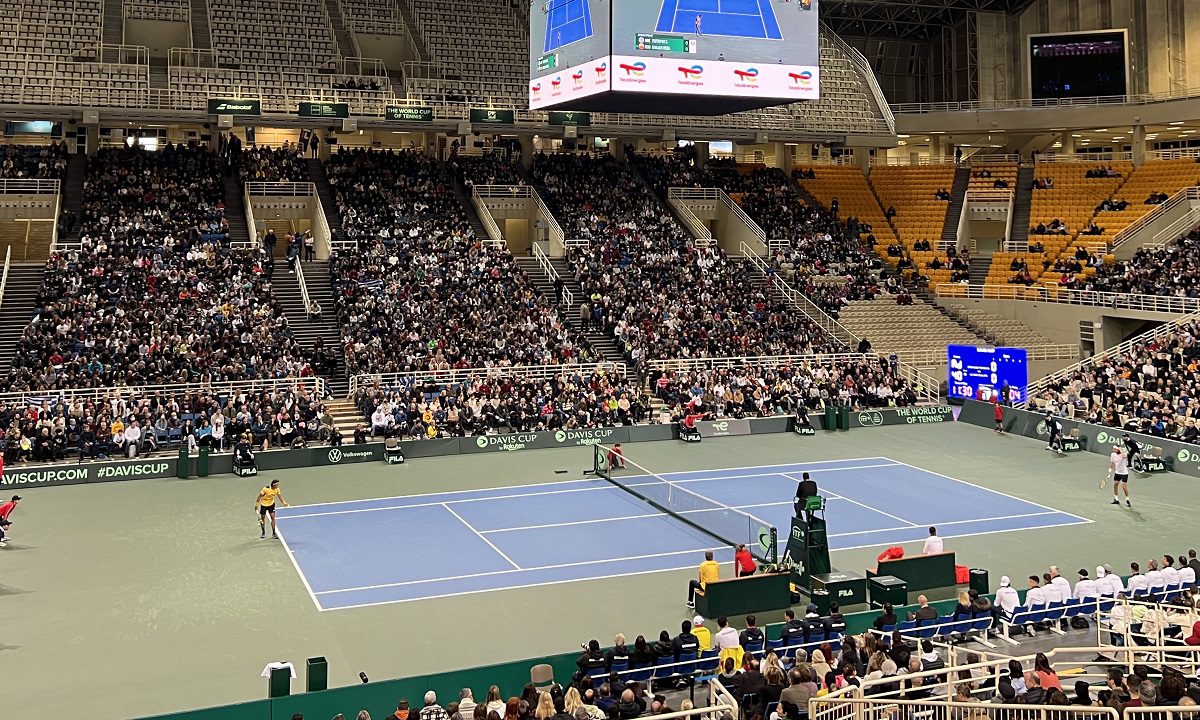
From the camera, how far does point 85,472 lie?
3169cm

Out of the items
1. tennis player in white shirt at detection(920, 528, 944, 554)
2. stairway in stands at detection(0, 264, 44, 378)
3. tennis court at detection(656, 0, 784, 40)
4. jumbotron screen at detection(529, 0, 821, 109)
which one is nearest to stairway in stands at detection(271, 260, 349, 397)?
stairway in stands at detection(0, 264, 44, 378)

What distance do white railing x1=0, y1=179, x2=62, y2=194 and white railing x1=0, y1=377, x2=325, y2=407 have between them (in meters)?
15.8

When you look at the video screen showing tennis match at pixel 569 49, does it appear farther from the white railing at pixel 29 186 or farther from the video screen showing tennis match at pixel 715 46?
the white railing at pixel 29 186

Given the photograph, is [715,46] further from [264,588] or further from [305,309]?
[264,588]

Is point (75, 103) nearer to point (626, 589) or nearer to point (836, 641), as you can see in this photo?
point (626, 589)

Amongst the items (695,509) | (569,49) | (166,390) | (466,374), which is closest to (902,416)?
(466,374)

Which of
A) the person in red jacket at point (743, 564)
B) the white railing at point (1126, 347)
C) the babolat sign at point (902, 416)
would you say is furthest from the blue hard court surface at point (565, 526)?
the white railing at point (1126, 347)

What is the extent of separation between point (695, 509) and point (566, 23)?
18.7 meters

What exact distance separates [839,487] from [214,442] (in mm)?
18455

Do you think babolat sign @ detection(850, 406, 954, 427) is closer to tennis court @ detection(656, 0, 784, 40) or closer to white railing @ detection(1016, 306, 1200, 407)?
white railing @ detection(1016, 306, 1200, 407)

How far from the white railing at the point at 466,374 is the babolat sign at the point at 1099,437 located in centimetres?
1315

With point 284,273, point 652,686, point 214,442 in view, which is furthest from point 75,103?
point 652,686

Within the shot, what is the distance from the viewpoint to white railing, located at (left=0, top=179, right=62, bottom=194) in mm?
47031

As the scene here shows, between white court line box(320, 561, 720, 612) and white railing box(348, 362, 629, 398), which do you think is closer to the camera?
white court line box(320, 561, 720, 612)
